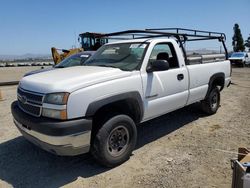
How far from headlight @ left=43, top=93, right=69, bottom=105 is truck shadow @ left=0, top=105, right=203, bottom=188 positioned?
1156 millimetres

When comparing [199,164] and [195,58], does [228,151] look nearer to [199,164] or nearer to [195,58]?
[199,164]

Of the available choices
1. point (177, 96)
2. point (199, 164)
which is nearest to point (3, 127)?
point (177, 96)

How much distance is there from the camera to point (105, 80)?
12.3ft

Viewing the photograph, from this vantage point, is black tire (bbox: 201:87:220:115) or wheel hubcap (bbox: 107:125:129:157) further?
black tire (bbox: 201:87:220:115)

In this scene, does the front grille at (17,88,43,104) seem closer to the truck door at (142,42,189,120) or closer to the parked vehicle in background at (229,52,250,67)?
the truck door at (142,42,189,120)

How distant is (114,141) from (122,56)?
161 centimetres

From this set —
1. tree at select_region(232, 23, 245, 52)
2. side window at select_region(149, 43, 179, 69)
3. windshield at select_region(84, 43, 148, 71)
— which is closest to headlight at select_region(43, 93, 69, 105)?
windshield at select_region(84, 43, 148, 71)

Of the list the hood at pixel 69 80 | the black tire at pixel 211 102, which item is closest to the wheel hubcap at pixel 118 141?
the hood at pixel 69 80

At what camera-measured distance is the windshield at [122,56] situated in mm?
4430

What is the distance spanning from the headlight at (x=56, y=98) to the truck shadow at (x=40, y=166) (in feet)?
3.79

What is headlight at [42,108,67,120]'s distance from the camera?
3.35 m

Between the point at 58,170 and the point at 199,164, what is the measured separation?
2193mm

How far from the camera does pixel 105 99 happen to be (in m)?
3.67

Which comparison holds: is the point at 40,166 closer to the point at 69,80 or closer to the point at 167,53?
the point at 69,80
